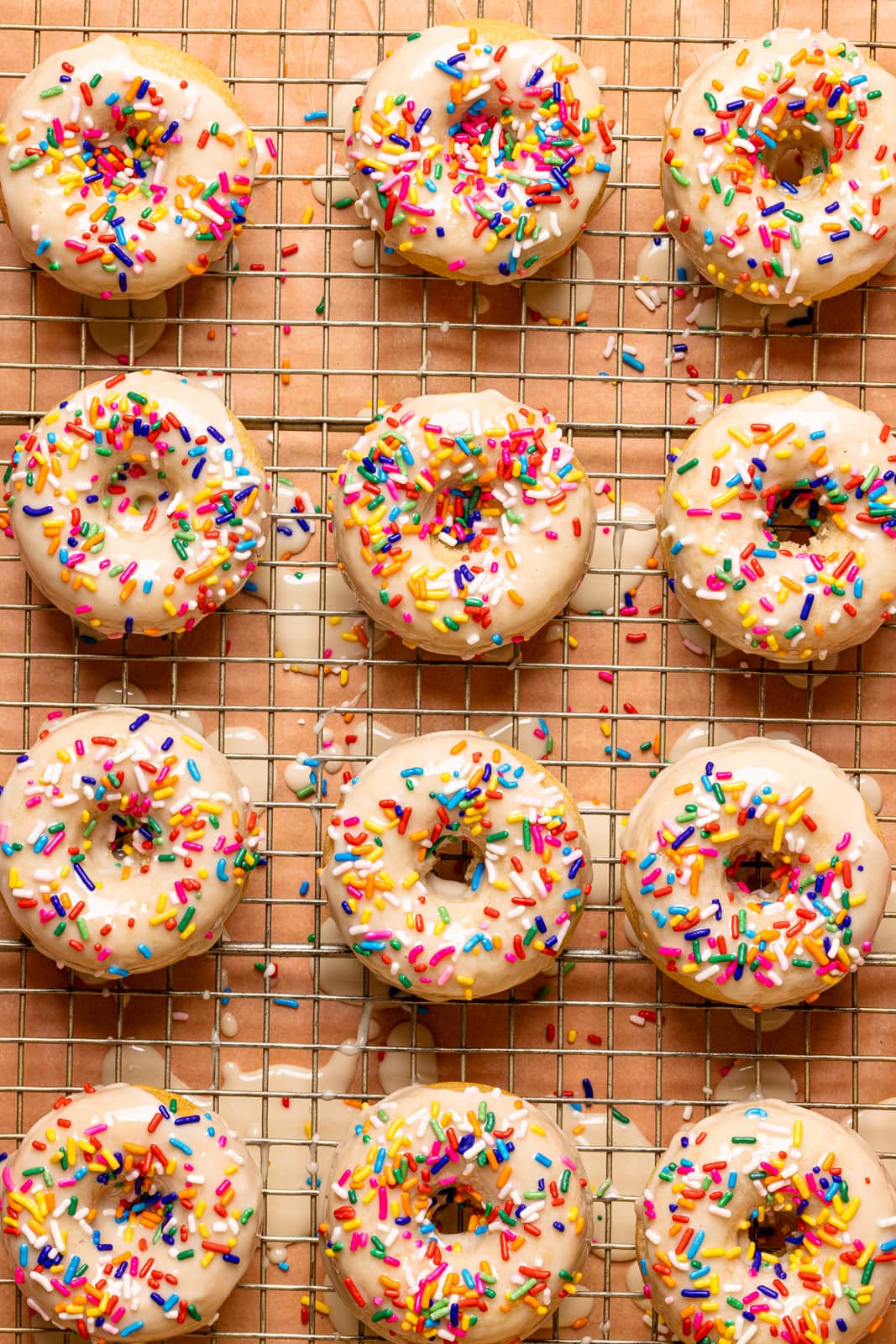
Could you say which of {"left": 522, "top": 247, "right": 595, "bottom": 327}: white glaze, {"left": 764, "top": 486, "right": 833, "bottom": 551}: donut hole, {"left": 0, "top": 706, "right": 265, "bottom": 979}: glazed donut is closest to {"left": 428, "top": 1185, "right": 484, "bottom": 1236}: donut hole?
{"left": 0, "top": 706, "right": 265, "bottom": 979}: glazed donut

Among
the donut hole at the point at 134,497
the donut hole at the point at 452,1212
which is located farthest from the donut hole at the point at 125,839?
the donut hole at the point at 452,1212

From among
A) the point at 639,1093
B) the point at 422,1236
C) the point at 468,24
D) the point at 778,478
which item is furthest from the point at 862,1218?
the point at 468,24

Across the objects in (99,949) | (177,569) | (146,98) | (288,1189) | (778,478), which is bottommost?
(288,1189)

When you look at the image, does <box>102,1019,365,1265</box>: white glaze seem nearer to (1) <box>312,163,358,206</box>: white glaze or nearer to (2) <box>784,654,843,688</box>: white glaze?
(2) <box>784,654,843,688</box>: white glaze

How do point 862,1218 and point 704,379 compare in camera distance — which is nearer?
point 862,1218

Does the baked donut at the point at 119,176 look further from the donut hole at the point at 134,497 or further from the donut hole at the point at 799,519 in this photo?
the donut hole at the point at 799,519

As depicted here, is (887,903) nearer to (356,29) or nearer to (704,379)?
(704,379)

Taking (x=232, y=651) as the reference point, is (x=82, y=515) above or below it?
above
